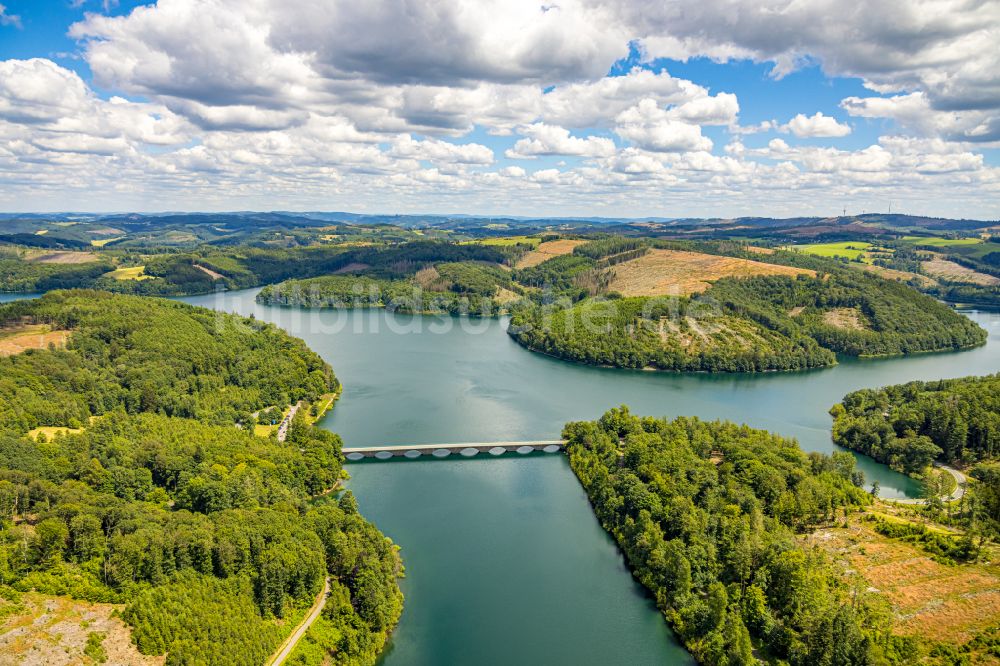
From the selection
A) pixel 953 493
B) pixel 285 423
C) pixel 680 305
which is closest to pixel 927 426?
pixel 953 493

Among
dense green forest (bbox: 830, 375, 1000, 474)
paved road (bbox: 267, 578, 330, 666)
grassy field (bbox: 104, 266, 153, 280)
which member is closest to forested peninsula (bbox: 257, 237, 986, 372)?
dense green forest (bbox: 830, 375, 1000, 474)

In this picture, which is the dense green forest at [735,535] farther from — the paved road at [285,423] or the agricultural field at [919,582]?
the paved road at [285,423]

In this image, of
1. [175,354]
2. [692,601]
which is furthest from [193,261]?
[692,601]

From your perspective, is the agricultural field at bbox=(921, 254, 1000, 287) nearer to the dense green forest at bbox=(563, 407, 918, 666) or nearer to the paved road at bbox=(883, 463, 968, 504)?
the paved road at bbox=(883, 463, 968, 504)

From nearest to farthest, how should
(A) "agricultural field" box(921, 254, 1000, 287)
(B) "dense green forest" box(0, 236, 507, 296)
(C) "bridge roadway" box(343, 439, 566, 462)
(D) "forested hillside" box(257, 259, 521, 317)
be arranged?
(C) "bridge roadway" box(343, 439, 566, 462)
(D) "forested hillside" box(257, 259, 521, 317)
(B) "dense green forest" box(0, 236, 507, 296)
(A) "agricultural field" box(921, 254, 1000, 287)

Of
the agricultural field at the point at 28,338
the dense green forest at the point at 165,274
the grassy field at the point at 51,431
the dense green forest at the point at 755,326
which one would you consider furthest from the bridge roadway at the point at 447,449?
the dense green forest at the point at 165,274

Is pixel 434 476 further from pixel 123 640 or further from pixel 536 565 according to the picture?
pixel 123 640
